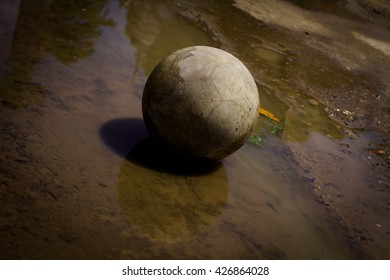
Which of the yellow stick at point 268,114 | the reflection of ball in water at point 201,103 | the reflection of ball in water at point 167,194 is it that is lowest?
the reflection of ball in water at point 167,194

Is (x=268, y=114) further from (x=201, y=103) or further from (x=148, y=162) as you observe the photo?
(x=148, y=162)

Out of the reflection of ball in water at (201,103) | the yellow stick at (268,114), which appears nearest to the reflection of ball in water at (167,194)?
the reflection of ball in water at (201,103)

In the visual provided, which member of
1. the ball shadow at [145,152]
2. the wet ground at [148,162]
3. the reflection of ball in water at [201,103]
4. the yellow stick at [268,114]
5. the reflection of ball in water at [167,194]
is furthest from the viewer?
the yellow stick at [268,114]

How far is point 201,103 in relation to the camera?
11.9ft

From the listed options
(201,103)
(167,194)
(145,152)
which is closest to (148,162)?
(145,152)

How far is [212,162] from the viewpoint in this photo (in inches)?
164

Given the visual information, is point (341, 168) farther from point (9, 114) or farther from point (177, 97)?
point (9, 114)

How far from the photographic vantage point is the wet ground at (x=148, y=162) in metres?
3.03

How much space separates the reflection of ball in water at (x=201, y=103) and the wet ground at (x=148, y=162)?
45 cm

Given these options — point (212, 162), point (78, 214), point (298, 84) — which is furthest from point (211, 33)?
point (78, 214)

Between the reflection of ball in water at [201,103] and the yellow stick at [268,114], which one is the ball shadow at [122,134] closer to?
the reflection of ball in water at [201,103]

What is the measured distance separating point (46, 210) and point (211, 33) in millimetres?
6450

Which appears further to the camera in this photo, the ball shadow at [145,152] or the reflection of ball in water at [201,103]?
the ball shadow at [145,152]

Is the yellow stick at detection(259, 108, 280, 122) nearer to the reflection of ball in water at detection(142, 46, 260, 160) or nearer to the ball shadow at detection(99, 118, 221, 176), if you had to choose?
the ball shadow at detection(99, 118, 221, 176)
